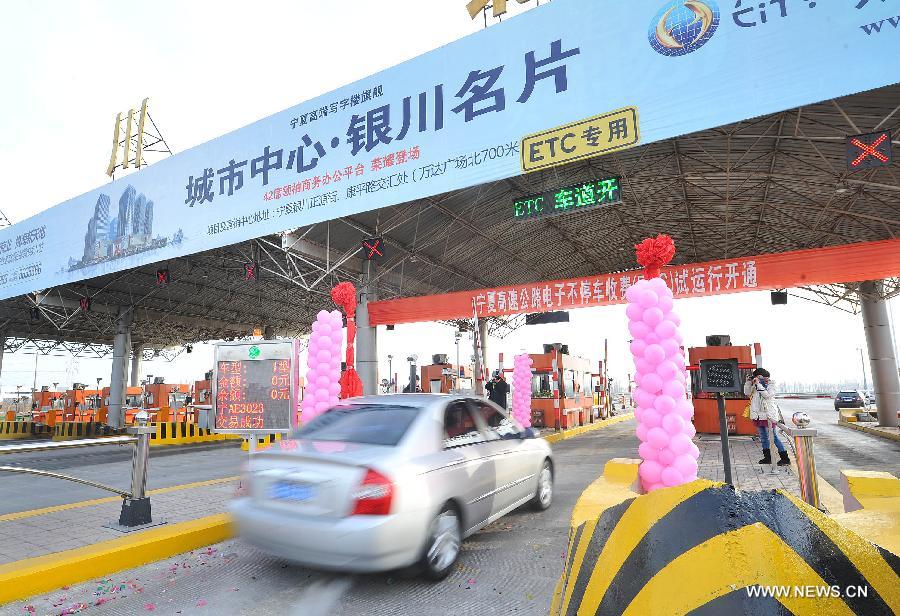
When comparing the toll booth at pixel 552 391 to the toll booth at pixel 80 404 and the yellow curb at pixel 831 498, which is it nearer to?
the yellow curb at pixel 831 498

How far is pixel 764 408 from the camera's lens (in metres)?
8.73

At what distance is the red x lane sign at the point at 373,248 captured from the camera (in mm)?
14211

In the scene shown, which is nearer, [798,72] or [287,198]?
[798,72]

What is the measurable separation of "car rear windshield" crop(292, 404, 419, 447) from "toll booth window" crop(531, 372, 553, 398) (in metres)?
14.9

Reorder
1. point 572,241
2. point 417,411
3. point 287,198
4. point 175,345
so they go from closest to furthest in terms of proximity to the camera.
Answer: point 417,411 → point 287,198 → point 572,241 → point 175,345

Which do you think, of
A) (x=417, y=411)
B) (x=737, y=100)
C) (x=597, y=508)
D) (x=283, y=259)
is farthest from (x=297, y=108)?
(x=597, y=508)

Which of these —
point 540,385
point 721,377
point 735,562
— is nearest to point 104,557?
point 735,562

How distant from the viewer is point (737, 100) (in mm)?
8234

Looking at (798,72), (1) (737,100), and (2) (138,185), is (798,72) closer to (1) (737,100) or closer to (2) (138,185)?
(1) (737,100)

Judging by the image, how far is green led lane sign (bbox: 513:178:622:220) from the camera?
37.1 feet

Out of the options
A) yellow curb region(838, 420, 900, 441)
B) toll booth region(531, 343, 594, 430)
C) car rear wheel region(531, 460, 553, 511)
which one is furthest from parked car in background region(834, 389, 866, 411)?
car rear wheel region(531, 460, 553, 511)

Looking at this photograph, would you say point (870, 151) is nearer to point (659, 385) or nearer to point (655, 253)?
point (655, 253)

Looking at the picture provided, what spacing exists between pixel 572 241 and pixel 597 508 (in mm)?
17868

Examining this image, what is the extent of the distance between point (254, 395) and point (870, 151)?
38.2 ft
